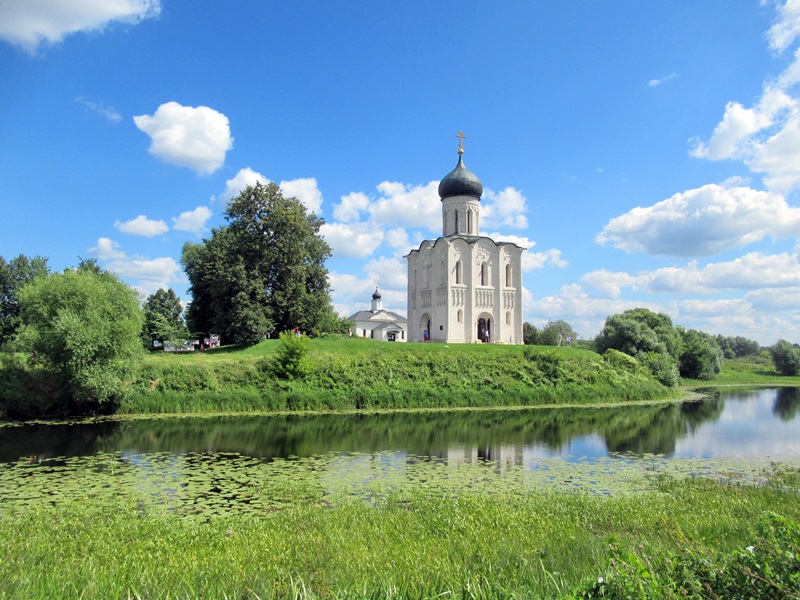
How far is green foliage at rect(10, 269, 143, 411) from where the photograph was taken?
21953mm

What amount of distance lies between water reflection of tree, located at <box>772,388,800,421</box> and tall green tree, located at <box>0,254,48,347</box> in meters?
54.7

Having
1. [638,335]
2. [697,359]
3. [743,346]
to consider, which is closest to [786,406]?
[638,335]

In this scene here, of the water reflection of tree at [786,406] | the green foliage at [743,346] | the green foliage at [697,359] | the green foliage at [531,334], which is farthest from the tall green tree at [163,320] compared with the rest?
the green foliage at [743,346]

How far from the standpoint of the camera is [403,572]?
538 centimetres

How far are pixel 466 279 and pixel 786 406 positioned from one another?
2223cm

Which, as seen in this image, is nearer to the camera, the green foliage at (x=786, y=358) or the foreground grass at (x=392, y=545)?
the foreground grass at (x=392, y=545)

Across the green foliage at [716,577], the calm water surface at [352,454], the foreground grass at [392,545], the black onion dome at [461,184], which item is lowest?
the calm water surface at [352,454]

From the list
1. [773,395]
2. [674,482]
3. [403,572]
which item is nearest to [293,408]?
[674,482]

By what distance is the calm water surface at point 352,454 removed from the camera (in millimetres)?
11539

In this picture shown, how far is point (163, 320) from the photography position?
42438 mm

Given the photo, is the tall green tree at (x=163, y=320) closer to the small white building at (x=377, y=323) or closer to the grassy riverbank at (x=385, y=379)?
the grassy riverbank at (x=385, y=379)

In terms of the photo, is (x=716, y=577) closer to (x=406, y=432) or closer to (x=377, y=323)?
(x=406, y=432)

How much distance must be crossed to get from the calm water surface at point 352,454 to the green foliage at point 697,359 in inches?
1107

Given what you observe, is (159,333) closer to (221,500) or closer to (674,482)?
(221,500)
